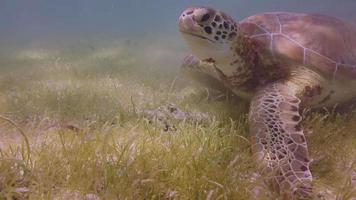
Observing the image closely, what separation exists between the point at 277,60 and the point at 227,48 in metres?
0.69

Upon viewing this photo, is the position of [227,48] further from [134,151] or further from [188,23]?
[134,151]

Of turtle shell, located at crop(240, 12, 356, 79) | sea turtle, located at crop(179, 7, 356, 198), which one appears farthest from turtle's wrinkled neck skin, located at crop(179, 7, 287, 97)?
turtle shell, located at crop(240, 12, 356, 79)

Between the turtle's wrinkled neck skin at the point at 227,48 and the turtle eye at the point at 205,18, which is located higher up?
the turtle eye at the point at 205,18

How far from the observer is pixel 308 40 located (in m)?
4.08

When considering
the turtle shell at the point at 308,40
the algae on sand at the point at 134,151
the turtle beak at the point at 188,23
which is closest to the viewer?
the algae on sand at the point at 134,151

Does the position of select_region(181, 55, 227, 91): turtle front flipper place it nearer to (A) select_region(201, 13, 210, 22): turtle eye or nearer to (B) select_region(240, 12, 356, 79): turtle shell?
(B) select_region(240, 12, 356, 79): turtle shell

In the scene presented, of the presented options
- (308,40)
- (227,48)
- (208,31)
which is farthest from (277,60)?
(208,31)

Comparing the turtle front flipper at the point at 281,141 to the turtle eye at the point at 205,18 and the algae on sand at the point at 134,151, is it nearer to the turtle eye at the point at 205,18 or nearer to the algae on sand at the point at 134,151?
the algae on sand at the point at 134,151

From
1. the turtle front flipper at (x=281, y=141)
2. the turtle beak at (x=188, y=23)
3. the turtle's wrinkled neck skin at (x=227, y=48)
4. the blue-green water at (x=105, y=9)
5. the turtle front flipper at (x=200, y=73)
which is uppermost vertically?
the turtle beak at (x=188, y=23)

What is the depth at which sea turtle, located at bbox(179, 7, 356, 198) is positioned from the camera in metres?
3.27

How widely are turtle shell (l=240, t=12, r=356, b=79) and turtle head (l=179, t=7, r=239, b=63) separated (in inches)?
19.6

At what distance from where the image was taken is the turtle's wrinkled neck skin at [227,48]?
137 inches

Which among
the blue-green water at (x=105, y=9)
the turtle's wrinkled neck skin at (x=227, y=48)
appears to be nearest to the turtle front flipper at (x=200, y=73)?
the turtle's wrinkled neck skin at (x=227, y=48)

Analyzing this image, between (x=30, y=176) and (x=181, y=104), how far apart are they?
301 centimetres
